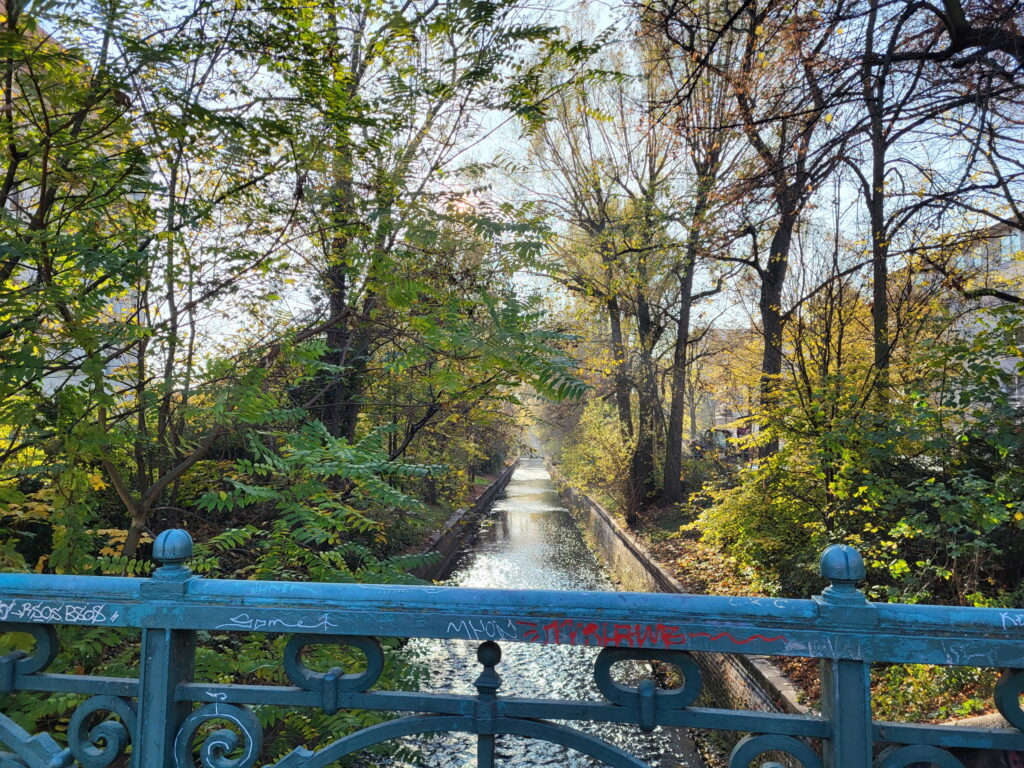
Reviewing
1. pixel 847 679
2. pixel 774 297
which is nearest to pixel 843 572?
pixel 847 679

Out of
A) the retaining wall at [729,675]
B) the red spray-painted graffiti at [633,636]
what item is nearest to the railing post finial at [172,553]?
the red spray-painted graffiti at [633,636]

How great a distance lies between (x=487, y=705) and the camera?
53.8 inches

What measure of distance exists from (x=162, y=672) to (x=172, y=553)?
0.94ft

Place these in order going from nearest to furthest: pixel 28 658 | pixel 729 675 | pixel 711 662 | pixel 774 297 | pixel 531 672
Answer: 1. pixel 28 658
2. pixel 729 675
3. pixel 711 662
4. pixel 531 672
5. pixel 774 297

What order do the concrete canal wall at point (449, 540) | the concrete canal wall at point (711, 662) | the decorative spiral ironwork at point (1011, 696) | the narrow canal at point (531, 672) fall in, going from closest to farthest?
the decorative spiral ironwork at point (1011, 696) → the concrete canal wall at point (711, 662) → the narrow canal at point (531, 672) → the concrete canal wall at point (449, 540)

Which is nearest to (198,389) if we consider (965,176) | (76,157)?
Answer: (76,157)

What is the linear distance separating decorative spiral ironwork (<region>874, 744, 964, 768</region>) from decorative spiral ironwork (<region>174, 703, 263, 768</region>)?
140cm

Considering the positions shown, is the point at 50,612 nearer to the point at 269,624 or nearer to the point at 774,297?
the point at 269,624

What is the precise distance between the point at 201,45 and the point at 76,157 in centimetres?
80

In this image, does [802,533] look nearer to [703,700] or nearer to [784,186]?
[703,700]

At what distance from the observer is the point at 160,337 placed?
120 inches

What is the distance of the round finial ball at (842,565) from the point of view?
49.8 inches

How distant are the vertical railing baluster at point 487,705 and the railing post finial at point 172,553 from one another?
2.52 feet

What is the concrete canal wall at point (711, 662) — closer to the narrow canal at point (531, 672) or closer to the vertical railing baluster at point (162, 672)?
the narrow canal at point (531, 672)
